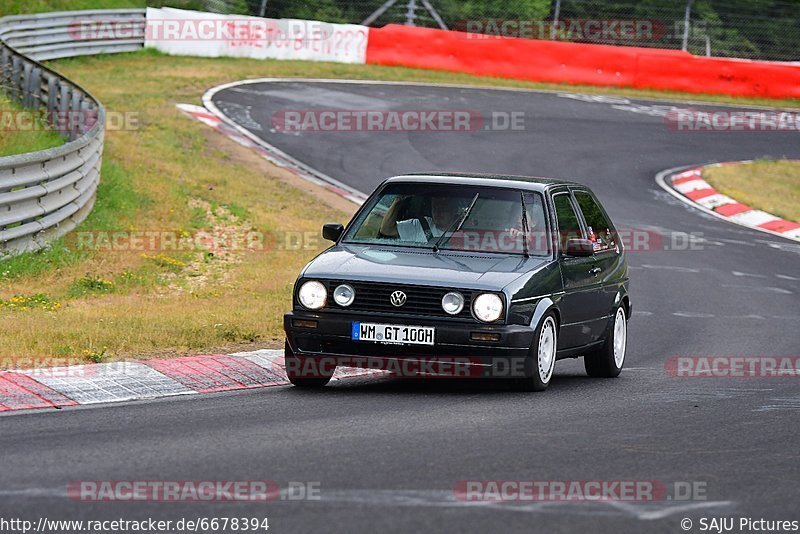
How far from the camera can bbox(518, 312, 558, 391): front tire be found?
8.86 m

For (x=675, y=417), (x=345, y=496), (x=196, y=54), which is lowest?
(x=196, y=54)

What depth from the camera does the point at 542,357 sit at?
9141mm

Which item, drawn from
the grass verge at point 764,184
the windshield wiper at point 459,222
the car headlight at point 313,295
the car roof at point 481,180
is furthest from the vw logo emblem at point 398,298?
the grass verge at point 764,184

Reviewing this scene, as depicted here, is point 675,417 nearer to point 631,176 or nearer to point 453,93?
point 631,176

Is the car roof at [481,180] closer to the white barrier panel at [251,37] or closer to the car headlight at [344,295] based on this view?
the car headlight at [344,295]

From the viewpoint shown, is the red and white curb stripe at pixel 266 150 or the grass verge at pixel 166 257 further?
the red and white curb stripe at pixel 266 150

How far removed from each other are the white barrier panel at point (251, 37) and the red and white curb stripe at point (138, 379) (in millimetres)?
23531

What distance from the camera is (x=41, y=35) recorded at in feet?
99.1

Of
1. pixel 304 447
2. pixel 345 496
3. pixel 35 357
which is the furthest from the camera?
pixel 35 357

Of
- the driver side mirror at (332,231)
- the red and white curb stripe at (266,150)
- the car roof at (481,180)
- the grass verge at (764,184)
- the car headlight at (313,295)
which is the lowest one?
the red and white curb stripe at (266,150)

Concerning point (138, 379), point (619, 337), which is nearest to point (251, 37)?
point (619, 337)

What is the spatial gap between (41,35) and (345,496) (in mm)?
26446

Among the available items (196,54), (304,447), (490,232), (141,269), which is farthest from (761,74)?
(304,447)

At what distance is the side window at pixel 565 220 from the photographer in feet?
32.5
